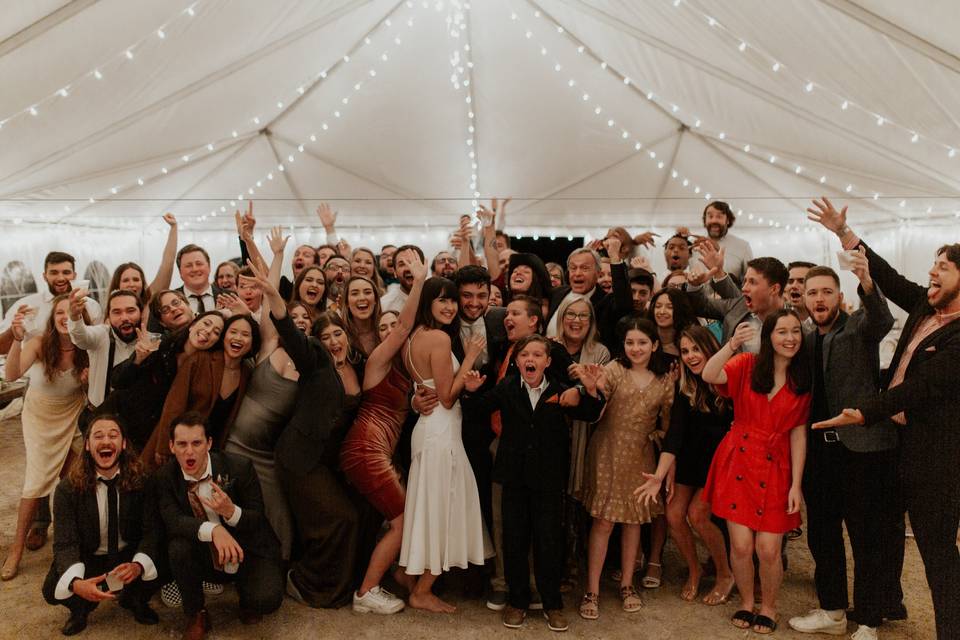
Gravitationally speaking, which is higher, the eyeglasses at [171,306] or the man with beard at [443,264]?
the man with beard at [443,264]

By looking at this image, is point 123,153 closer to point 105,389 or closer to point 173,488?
point 105,389

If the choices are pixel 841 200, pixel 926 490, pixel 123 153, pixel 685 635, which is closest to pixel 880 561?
pixel 926 490

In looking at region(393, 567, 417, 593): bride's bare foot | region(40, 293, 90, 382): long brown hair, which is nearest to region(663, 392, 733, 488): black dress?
region(393, 567, 417, 593): bride's bare foot

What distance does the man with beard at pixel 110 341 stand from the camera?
3.63 meters

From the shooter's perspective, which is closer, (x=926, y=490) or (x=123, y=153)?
(x=926, y=490)

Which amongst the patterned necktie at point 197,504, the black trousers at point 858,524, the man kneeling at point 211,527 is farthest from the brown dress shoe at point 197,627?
the black trousers at point 858,524

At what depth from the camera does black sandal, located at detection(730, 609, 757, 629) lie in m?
3.05

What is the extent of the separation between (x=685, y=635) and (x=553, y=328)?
1.72 m

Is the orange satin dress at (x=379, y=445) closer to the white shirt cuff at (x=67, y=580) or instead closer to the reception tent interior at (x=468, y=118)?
the white shirt cuff at (x=67, y=580)

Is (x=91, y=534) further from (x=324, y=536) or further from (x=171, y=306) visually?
(x=171, y=306)

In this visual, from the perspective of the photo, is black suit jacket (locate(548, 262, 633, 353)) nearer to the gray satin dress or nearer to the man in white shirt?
the gray satin dress

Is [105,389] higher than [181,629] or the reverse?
higher

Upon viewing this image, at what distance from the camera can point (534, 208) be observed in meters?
9.55

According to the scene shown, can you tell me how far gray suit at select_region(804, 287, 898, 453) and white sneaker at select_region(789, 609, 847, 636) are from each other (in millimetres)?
820
